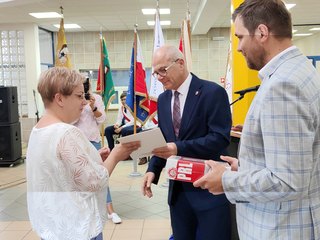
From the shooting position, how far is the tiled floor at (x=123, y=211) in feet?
10.9

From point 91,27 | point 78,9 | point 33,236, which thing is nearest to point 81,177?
point 33,236

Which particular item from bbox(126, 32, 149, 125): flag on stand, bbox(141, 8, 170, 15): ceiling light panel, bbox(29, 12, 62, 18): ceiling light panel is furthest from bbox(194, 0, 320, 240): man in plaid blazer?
bbox(29, 12, 62, 18): ceiling light panel

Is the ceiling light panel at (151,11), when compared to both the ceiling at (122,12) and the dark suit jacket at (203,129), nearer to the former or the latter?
the ceiling at (122,12)

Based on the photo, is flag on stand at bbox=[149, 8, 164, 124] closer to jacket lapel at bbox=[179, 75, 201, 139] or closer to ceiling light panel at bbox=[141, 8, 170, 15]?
jacket lapel at bbox=[179, 75, 201, 139]

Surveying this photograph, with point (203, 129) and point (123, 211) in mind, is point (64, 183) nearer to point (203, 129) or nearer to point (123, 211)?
point (203, 129)

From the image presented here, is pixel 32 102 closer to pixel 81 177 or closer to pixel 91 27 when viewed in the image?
pixel 91 27

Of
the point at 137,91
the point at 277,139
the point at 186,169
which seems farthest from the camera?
the point at 137,91

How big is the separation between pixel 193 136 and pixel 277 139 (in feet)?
2.85

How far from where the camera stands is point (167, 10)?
304 inches

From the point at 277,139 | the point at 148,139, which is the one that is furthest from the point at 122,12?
the point at 277,139

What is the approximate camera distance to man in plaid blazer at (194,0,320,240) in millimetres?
888

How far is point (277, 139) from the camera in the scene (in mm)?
897

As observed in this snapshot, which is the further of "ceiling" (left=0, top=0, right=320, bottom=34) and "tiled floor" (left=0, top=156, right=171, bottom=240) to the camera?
"ceiling" (left=0, top=0, right=320, bottom=34)

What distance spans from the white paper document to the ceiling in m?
4.95
